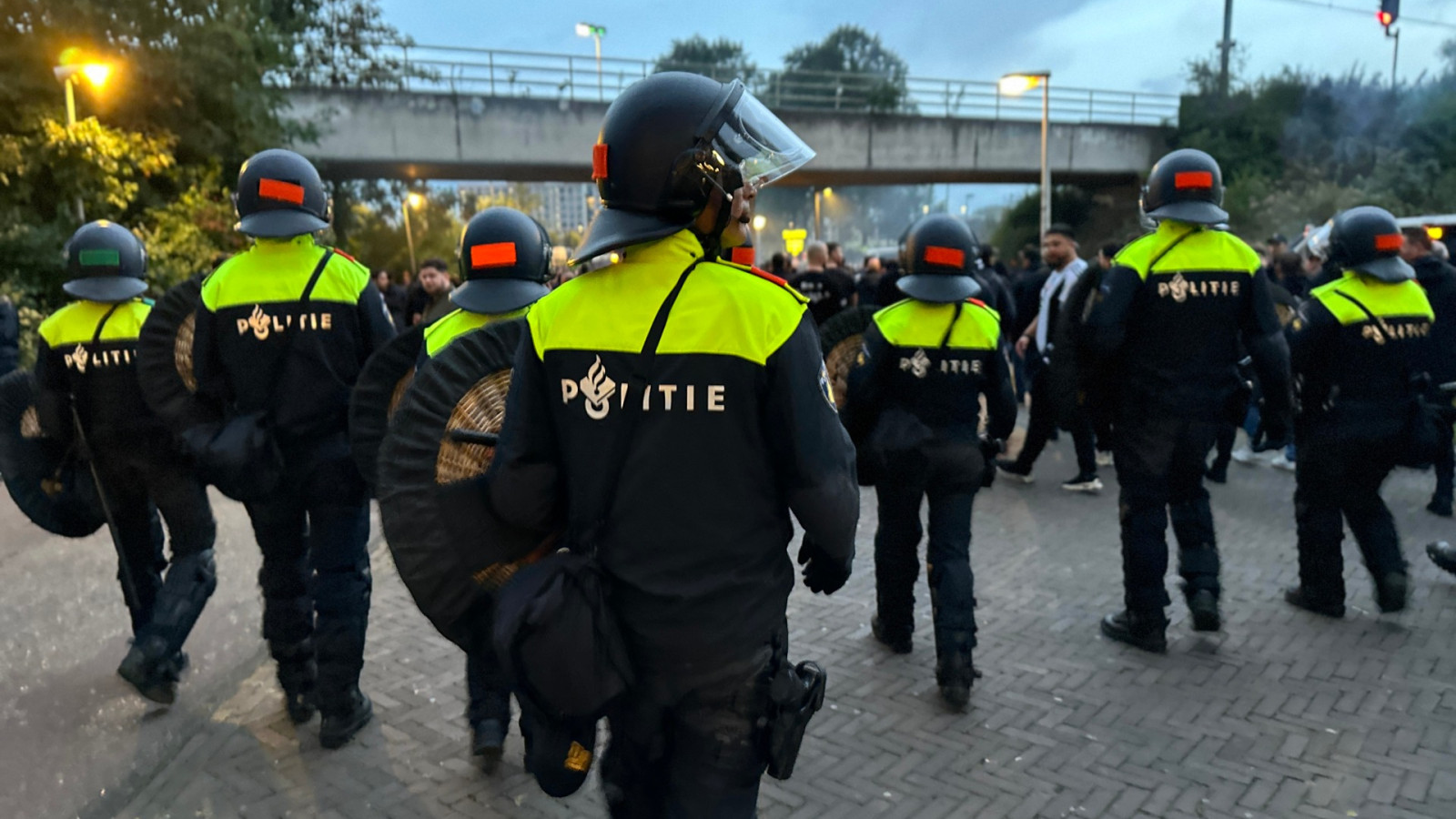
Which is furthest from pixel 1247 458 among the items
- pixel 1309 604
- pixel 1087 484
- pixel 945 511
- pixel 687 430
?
pixel 687 430

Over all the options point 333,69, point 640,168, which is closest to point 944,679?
point 640,168

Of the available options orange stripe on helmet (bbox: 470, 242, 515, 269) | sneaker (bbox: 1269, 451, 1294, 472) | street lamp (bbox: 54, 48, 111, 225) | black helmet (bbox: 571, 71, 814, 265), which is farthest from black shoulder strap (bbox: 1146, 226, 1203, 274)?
street lamp (bbox: 54, 48, 111, 225)

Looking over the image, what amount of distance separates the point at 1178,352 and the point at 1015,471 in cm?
444

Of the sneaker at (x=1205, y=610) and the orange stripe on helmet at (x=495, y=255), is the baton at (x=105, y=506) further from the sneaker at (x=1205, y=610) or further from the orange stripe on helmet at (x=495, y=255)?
the sneaker at (x=1205, y=610)

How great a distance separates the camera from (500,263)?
3.82 metres

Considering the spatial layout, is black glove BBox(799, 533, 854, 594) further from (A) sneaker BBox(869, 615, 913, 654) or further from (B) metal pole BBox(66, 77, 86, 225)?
(B) metal pole BBox(66, 77, 86, 225)

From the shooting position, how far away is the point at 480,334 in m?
2.56

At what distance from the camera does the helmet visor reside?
2.30 m

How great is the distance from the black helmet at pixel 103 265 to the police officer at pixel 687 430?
337 cm

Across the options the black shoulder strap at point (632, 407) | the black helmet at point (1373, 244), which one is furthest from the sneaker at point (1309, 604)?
the black shoulder strap at point (632, 407)

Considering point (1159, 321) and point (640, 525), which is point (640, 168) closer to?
point (640, 525)

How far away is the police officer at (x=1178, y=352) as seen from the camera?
15.7 feet

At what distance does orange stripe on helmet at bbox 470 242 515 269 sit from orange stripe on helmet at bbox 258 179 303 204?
3.05 ft

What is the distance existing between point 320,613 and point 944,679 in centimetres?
267
